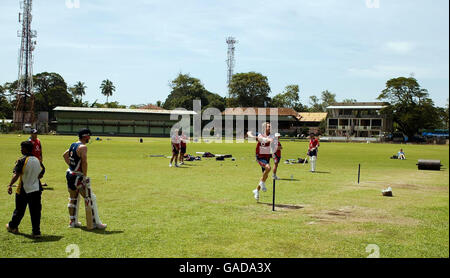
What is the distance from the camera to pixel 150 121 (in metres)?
110

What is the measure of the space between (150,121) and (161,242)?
341 feet

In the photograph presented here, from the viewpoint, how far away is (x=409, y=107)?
333ft

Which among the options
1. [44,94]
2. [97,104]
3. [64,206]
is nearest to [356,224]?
[64,206]

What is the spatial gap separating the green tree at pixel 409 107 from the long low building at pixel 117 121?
56771 mm

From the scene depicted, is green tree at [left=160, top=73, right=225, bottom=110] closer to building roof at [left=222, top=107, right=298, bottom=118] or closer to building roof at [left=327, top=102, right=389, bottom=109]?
building roof at [left=222, top=107, right=298, bottom=118]

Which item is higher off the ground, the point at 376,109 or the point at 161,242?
the point at 376,109

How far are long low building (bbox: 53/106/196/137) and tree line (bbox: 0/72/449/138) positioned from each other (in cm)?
2051

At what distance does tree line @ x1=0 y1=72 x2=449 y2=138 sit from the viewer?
101 m

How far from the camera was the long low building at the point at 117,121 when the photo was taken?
10638 centimetres

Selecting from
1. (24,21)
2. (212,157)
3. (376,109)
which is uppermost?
(24,21)

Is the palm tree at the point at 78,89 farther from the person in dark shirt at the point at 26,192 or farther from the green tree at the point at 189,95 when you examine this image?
the person in dark shirt at the point at 26,192

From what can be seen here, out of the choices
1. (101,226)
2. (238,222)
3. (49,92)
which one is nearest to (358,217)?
(238,222)
